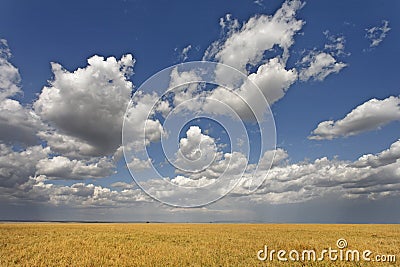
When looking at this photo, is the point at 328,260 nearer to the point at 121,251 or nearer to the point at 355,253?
the point at 355,253

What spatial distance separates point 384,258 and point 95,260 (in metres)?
20.9

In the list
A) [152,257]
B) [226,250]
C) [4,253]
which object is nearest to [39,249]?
[4,253]

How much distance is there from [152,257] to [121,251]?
4741mm

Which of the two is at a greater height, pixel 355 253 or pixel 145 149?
pixel 145 149

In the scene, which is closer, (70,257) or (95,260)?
(95,260)

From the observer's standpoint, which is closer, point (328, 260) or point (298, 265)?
point (298, 265)

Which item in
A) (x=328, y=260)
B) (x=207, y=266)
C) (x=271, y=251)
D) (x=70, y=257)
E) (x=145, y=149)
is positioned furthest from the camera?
(x=145, y=149)

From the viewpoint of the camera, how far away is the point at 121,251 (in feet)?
85.7

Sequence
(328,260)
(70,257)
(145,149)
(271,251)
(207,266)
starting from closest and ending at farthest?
(207,266), (328,260), (70,257), (271,251), (145,149)

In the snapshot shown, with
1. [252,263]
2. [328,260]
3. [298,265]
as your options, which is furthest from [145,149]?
[328,260]

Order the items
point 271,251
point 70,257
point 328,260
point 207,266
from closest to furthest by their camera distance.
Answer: point 207,266, point 328,260, point 70,257, point 271,251

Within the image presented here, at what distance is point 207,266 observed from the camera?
778 inches

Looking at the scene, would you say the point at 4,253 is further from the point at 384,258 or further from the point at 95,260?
the point at 384,258

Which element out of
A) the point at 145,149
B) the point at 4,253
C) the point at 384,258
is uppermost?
the point at 145,149
